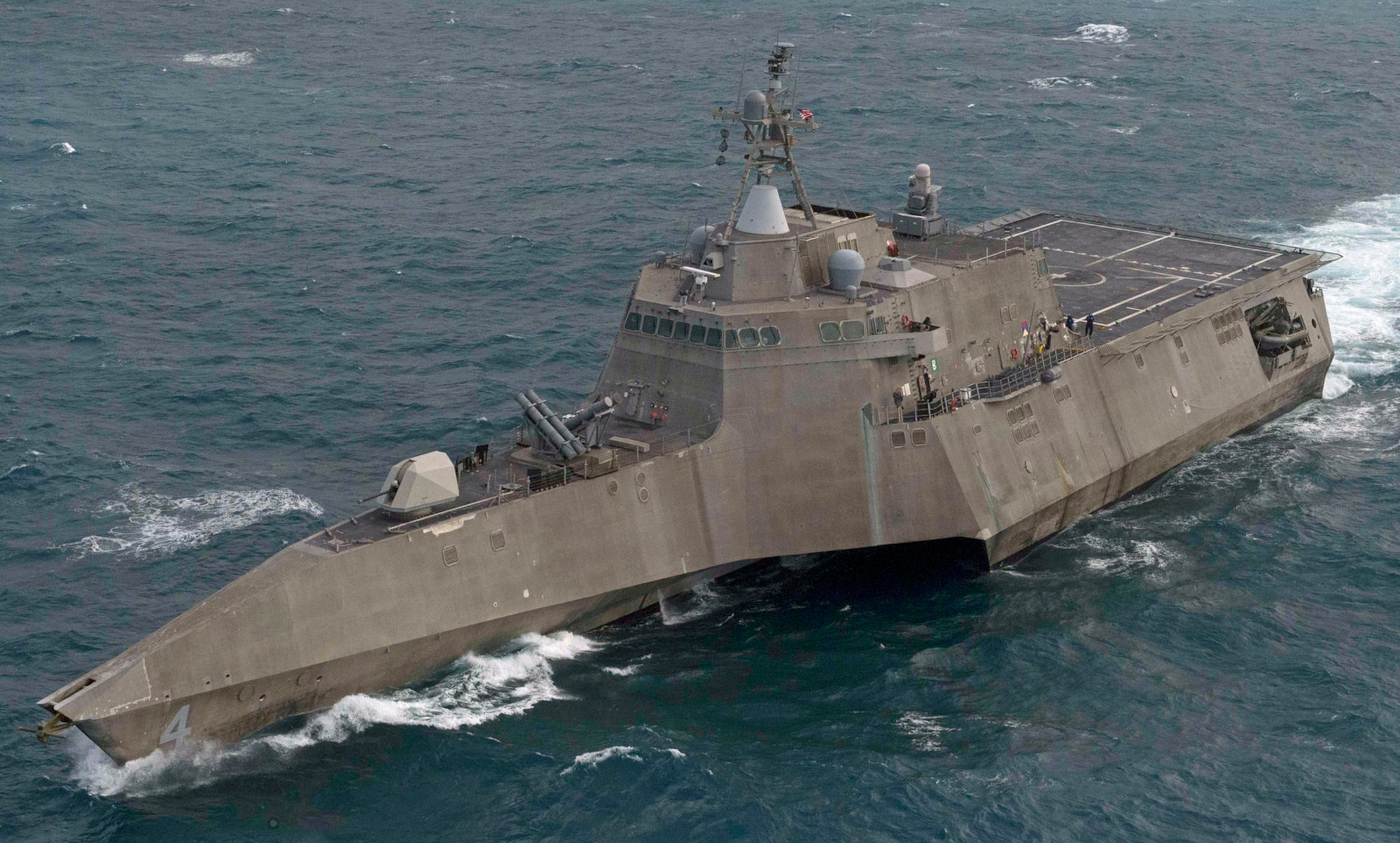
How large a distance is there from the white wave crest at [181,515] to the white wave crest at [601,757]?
12304 millimetres

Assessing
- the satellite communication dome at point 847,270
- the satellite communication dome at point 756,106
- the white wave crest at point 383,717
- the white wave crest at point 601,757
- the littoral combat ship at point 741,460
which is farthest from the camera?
the satellite communication dome at point 756,106

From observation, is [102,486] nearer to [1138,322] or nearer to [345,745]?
[345,745]

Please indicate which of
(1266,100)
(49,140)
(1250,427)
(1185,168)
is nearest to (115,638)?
(1250,427)

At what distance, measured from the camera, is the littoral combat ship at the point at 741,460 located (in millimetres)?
29391

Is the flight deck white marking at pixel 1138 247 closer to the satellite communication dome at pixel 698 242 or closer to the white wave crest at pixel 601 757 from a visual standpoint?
the satellite communication dome at pixel 698 242

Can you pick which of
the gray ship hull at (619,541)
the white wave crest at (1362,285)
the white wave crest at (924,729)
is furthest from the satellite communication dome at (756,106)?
the white wave crest at (1362,285)

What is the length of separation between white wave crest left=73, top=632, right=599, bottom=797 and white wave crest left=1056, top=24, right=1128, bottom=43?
71550 millimetres

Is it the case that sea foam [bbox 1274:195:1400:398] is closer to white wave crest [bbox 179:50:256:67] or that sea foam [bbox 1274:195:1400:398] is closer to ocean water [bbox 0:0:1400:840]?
ocean water [bbox 0:0:1400:840]

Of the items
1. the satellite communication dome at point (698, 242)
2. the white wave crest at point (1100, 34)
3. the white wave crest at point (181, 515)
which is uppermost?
the white wave crest at point (1100, 34)

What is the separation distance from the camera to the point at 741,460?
1359 inches

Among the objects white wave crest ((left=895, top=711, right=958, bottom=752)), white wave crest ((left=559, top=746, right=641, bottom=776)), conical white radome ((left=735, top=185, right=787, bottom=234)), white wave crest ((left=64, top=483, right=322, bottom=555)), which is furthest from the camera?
white wave crest ((left=64, top=483, right=322, bottom=555))

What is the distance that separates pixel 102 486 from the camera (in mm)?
39250

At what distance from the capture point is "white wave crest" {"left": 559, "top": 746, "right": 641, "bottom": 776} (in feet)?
94.2

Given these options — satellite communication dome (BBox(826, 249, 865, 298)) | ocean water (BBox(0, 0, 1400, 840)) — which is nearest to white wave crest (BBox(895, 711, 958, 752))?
ocean water (BBox(0, 0, 1400, 840))
